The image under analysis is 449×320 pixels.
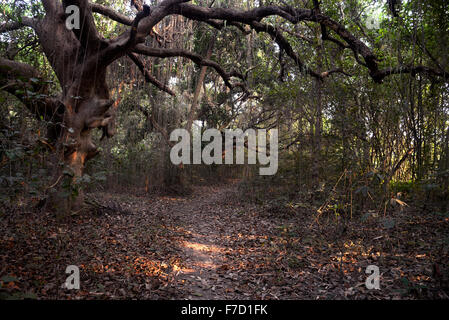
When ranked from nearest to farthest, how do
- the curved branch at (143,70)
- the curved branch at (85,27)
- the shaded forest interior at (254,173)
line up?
the shaded forest interior at (254,173) < the curved branch at (85,27) < the curved branch at (143,70)

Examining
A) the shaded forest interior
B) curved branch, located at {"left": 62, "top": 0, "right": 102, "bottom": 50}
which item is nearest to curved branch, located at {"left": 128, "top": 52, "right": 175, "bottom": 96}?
the shaded forest interior

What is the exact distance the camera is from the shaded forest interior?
9.12 ft

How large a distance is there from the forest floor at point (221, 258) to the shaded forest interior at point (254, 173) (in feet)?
0.07

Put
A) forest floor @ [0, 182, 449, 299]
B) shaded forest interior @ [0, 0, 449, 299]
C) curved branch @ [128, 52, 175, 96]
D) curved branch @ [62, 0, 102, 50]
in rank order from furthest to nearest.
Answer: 1. curved branch @ [128, 52, 175, 96]
2. curved branch @ [62, 0, 102, 50]
3. shaded forest interior @ [0, 0, 449, 299]
4. forest floor @ [0, 182, 449, 299]

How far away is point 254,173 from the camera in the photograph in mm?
8938

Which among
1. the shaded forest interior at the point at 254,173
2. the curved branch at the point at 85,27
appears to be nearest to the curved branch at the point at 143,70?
the shaded forest interior at the point at 254,173

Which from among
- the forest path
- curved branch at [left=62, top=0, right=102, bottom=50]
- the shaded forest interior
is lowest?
the forest path

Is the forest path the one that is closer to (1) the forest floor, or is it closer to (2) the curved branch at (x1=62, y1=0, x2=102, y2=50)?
(1) the forest floor

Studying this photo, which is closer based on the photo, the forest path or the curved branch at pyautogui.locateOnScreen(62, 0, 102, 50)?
the forest path

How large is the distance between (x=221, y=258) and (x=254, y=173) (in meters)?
5.33

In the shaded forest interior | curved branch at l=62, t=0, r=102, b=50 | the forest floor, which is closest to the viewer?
the forest floor

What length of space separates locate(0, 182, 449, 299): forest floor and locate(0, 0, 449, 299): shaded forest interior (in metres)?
0.02

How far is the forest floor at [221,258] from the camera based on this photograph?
2445mm

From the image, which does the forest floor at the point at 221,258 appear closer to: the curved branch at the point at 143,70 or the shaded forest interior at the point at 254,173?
the shaded forest interior at the point at 254,173
